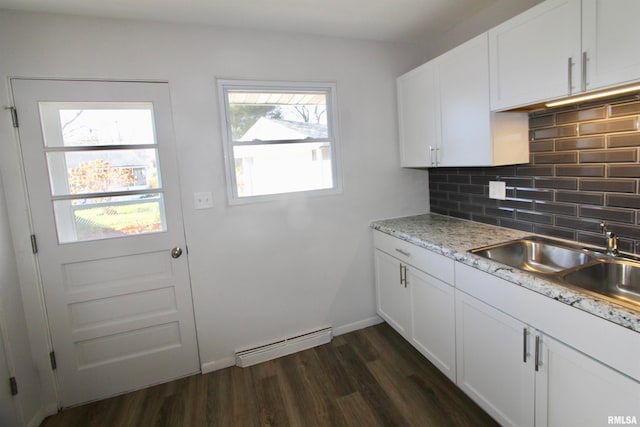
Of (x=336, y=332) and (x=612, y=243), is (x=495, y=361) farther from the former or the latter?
(x=336, y=332)

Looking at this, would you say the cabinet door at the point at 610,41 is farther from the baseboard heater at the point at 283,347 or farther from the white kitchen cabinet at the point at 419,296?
the baseboard heater at the point at 283,347

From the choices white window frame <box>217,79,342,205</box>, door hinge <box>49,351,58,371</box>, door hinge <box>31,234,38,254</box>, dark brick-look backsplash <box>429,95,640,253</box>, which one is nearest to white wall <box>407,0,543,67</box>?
dark brick-look backsplash <box>429,95,640,253</box>

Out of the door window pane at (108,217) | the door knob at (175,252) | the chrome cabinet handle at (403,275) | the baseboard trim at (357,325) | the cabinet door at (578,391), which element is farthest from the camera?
the baseboard trim at (357,325)

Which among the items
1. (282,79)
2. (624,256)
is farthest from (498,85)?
(282,79)

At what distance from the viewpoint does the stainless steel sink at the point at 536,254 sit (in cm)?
177

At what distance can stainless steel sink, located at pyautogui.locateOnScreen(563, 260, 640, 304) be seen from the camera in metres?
1.46

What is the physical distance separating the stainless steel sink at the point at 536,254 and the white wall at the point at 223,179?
103cm

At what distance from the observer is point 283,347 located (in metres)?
2.50

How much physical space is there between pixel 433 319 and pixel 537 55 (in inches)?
62.1

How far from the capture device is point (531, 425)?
56.9 inches

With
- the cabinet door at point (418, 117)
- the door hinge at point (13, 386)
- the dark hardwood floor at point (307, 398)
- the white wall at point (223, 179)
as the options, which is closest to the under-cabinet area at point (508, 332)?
the dark hardwood floor at point (307, 398)

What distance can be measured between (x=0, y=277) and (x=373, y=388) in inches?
89.7

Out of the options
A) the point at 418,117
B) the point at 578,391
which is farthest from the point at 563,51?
the point at 578,391

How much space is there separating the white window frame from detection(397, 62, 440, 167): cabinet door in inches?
22.8
